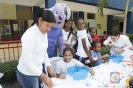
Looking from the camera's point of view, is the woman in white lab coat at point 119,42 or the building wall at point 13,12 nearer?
the woman in white lab coat at point 119,42

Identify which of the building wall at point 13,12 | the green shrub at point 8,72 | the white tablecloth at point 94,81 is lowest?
the green shrub at point 8,72

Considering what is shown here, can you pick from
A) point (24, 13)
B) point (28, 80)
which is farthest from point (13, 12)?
point (28, 80)

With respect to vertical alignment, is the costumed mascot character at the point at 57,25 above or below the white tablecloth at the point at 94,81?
above

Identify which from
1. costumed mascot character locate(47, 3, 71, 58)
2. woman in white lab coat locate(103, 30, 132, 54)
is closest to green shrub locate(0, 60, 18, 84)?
costumed mascot character locate(47, 3, 71, 58)

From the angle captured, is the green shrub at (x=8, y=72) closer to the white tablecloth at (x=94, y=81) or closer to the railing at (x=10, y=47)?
the railing at (x=10, y=47)

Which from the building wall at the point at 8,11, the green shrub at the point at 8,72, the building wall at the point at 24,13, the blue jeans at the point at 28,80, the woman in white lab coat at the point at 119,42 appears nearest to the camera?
the blue jeans at the point at 28,80

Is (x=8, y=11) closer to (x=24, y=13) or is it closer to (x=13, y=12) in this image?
(x=13, y=12)

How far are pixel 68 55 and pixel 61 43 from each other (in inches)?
17.8

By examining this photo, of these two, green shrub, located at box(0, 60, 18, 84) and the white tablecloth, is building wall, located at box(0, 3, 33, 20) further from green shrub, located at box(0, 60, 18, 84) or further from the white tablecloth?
the white tablecloth

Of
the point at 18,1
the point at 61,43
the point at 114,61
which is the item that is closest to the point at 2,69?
the point at 61,43

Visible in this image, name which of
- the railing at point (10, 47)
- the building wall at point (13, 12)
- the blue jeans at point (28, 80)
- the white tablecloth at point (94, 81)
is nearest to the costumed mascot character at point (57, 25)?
the white tablecloth at point (94, 81)

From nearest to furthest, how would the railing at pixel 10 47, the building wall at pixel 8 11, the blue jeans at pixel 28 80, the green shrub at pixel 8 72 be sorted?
the blue jeans at pixel 28 80 < the green shrub at pixel 8 72 < the railing at pixel 10 47 < the building wall at pixel 8 11

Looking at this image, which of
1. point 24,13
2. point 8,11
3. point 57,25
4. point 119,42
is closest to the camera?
point 57,25

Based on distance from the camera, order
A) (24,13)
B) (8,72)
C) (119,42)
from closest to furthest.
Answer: (119,42) < (8,72) < (24,13)
